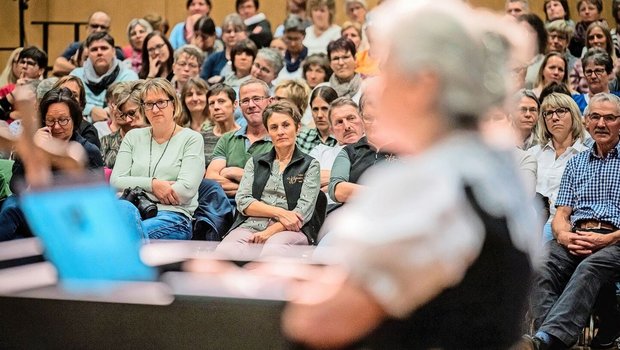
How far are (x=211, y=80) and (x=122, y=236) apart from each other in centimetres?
574

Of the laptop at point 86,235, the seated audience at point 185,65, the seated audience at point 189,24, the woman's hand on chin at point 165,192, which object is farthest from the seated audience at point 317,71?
the laptop at point 86,235

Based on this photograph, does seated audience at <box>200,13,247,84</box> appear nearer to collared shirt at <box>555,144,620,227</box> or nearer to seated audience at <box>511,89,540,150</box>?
seated audience at <box>511,89,540,150</box>

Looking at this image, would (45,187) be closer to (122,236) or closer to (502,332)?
(122,236)

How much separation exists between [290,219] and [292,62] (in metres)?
2.96

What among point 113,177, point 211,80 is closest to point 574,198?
point 113,177

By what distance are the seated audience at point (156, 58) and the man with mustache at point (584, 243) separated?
11.5ft

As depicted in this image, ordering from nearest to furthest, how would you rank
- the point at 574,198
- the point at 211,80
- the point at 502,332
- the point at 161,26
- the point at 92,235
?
the point at 502,332 → the point at 92,235 → the point at 574,198 → the point at 211,80 → the point at 161,26

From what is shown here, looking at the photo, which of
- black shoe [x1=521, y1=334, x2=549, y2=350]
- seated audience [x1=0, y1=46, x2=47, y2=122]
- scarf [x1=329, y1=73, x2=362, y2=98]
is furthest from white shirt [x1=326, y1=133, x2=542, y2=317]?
seated audience [x1=0, y1=46, x2=47, y2=122]

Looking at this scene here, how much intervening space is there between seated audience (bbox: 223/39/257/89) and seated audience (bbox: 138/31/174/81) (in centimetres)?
53

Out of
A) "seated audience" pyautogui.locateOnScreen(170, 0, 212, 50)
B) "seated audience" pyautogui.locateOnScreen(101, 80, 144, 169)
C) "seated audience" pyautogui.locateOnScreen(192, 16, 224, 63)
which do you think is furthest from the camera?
"seated audience" pyautogui.locateOnScreen(170, 0, 212, 50)

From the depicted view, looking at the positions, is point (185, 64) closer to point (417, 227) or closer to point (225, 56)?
point (225, 56)

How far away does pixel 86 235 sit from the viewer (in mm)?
1913

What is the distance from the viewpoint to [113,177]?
5504 mm

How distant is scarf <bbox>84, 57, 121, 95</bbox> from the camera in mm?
7496
